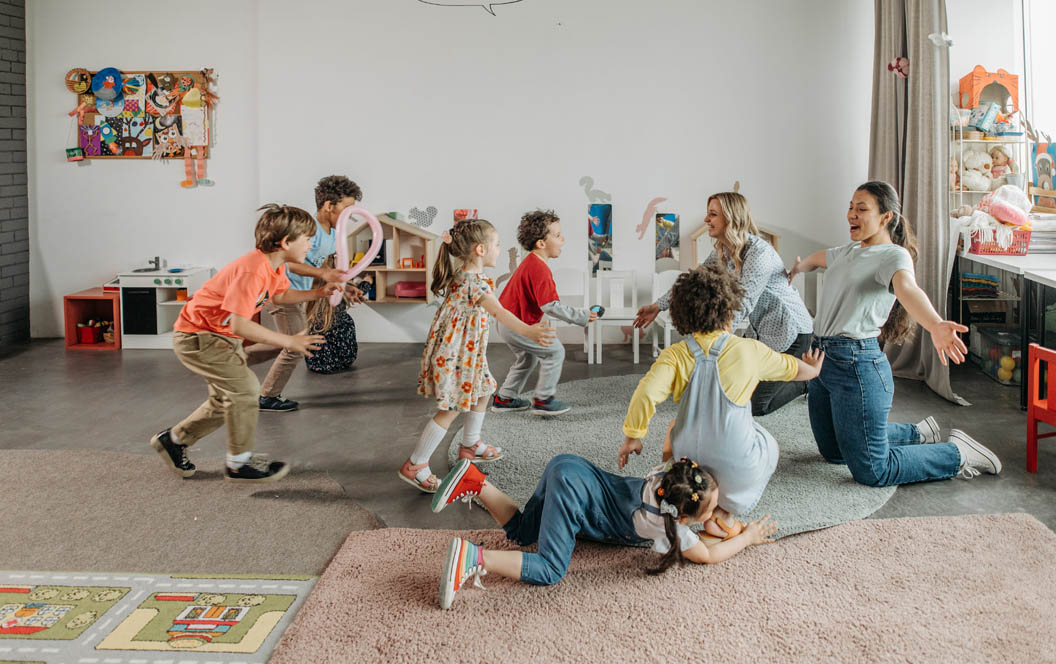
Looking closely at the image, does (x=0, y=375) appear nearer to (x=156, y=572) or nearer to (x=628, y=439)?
(x=156, y=572)

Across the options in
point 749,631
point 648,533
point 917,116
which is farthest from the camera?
point 917,116

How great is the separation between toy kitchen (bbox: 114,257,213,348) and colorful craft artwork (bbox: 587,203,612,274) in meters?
2.80

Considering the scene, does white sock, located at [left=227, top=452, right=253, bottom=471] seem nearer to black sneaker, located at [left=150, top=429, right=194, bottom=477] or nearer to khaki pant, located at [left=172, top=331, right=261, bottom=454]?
khaki pant, located at [left=172, top=331, right=261, bottom=454]

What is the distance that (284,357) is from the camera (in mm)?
4602

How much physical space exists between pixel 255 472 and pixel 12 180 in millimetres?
4157

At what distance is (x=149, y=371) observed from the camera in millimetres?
5543

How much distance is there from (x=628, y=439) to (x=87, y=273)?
212 inches

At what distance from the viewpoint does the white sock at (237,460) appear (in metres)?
3.51

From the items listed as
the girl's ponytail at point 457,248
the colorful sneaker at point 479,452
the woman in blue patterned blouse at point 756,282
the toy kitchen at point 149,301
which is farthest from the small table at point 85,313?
the woman in blue patterned blouse at point 756,282

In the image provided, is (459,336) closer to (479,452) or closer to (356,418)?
(479,452)

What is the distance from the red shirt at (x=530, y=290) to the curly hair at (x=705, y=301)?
151cm

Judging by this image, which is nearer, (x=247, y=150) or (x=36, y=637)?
(x=36, y=637)

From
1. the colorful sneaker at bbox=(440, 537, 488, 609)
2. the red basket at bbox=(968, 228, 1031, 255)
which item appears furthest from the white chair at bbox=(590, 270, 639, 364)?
the colorful sneaker at bbox=(440, 537, 488, 609)

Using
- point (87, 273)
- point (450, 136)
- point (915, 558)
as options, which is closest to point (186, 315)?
point (915, 558)
